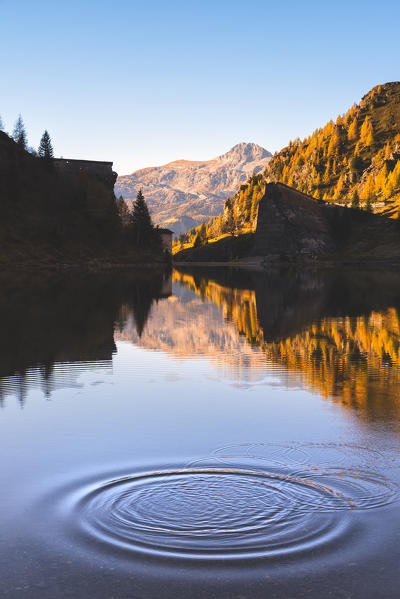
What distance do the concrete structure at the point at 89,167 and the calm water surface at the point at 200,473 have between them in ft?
556

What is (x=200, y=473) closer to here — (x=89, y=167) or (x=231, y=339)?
(x=231, y=339)

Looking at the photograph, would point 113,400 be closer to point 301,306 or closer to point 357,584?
point 357,584

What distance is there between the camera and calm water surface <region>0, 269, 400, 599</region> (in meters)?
7.15

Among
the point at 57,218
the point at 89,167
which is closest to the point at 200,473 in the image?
the point at 57,218

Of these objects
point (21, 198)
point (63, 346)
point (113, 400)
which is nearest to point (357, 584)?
point (113, 400)

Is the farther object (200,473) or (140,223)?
(140,223)

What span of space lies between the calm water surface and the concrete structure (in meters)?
169

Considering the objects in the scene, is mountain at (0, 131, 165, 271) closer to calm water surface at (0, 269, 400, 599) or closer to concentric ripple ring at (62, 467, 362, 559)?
calm water surface at (0, 269, 400, 599)

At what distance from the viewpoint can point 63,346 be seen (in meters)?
25.5

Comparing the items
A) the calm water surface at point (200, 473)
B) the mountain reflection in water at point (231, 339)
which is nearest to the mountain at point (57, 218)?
the mountain reflection in water at point (231, 339)

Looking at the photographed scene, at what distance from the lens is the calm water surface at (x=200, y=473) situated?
7148 millimetres

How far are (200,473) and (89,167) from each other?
191 meters

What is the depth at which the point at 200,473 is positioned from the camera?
1052cm

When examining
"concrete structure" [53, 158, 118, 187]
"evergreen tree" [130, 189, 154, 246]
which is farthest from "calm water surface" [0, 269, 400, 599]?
"concrete structure" [53, 158, 118, 187]
